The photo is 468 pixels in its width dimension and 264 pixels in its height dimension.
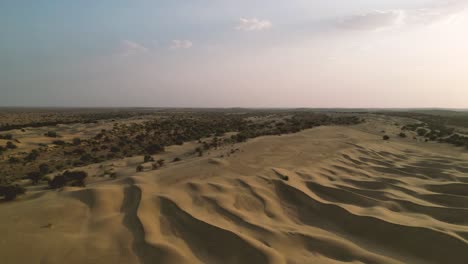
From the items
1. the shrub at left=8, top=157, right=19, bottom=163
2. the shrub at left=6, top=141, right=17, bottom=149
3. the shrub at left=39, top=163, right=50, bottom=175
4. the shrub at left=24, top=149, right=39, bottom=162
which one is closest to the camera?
the shrub at left=39, top=163, right=50, bottom=175

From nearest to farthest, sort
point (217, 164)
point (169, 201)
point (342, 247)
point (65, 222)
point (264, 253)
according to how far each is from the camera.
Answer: point (264, 253), point (342, 247), point (65, 222), point (169, 201), point (217, 164)

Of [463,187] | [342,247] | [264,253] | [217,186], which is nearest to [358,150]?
[463,187]

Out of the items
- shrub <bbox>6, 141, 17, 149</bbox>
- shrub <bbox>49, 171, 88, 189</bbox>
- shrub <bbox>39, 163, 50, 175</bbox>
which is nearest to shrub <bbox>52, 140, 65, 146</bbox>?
shrub <bbox>6, 141, 17, 149</bbox>

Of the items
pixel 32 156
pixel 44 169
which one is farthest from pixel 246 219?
pixel 32 156

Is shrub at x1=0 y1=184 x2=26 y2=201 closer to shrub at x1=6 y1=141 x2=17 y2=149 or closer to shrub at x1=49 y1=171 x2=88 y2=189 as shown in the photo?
shrub at x1=49 y1=171 x2=88 y2=189

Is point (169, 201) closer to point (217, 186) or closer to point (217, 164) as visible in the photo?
point (217, 186)

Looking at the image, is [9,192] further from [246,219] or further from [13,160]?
[13,160]

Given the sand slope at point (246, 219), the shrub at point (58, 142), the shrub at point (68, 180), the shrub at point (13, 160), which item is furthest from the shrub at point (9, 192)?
the shrub at point (58, 142)

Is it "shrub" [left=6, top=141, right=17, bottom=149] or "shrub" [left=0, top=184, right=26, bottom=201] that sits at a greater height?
"shrub" [left=0, top=184, right=26, bottom=201]
